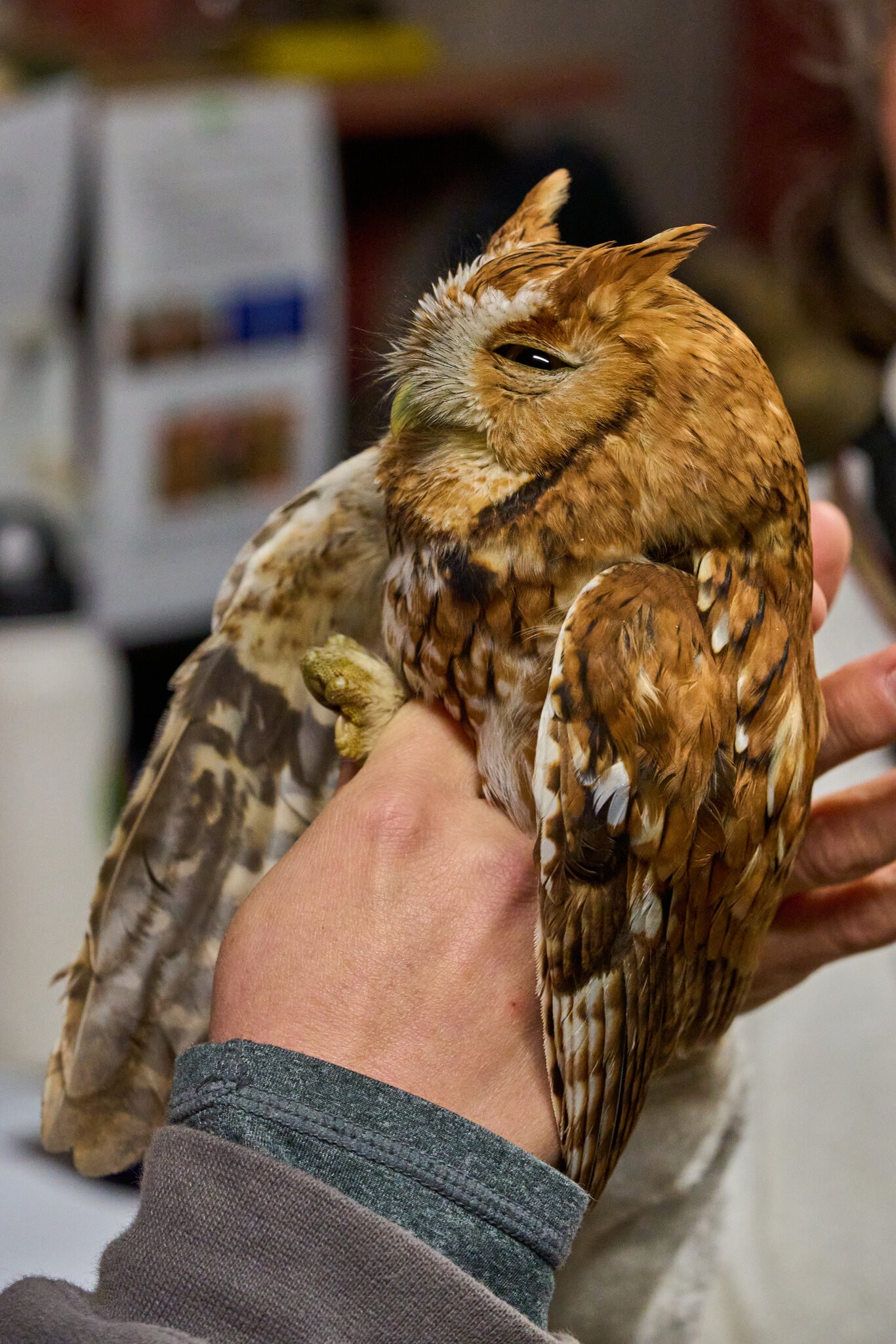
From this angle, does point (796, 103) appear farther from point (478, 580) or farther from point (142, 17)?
point (478, 580)

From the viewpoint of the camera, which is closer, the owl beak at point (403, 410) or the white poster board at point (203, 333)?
the owl beak at point (403, 410)

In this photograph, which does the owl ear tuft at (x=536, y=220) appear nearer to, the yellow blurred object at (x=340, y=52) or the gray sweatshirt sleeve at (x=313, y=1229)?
the gray sweatshirt sleeve at (x=313, y=1229)

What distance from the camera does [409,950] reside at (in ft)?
2.46

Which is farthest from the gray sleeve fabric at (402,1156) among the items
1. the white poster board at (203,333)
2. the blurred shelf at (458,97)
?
the blurred shelf at (458,97)

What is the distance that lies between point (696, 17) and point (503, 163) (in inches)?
30.7

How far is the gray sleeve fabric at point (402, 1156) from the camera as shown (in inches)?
24.9

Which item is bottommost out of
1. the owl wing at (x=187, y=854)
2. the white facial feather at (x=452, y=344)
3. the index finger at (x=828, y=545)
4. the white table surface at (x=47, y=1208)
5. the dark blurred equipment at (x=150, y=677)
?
the dark blurred equipment at (x=150, y=677)

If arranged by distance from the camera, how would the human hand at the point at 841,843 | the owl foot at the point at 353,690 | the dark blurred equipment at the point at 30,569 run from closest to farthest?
the owl foot at the point at 353,690 < the human hand at the point at 841,843 < the dark blurred equipment at the point at 30,569

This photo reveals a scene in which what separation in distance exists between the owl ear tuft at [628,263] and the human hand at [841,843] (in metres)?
0.31

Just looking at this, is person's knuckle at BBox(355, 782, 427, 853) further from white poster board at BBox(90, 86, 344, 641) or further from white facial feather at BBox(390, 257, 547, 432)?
white poster board at BBox(90, 86, 344, 641)

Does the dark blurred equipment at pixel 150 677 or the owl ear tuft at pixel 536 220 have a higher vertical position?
the owl ear tuft at pixel 536 220

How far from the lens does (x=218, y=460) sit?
282 cm

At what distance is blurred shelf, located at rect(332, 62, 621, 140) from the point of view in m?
2.93

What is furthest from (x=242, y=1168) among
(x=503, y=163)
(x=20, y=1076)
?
(x=503, y=163)
